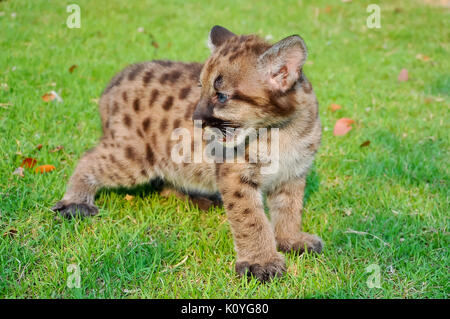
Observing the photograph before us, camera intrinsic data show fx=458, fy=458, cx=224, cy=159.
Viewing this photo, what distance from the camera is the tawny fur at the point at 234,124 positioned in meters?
3.04

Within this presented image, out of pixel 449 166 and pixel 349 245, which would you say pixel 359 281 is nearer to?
pixel 349 245

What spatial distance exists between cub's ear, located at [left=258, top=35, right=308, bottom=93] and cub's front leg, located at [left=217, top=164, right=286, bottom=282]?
0.63 metres

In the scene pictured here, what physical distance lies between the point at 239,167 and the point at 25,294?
159 centimetres

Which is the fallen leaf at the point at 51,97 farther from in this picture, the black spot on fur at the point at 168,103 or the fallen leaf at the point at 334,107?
the fallen leaf at the point at 334,107

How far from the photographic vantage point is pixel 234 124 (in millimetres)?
3078

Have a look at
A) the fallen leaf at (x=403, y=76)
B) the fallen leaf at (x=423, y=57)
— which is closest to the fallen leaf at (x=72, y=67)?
the fallen leaf at (x=403, y=76)

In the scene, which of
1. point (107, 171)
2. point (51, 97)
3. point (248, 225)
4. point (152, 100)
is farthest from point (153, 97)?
point (51, 97)

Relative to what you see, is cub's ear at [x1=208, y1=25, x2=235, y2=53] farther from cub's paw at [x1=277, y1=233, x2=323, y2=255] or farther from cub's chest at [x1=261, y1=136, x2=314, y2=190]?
cub's paw at [x1=277, y1=233, x2=323, y2=255]

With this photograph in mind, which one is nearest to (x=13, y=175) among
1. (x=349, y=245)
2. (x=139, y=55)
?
(x=349, y=245)

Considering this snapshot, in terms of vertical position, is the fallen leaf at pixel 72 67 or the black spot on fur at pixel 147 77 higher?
the black spot on fur at pixel 147 77

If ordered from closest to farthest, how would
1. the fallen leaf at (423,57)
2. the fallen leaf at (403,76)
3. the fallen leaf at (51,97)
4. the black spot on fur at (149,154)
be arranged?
the black spot on fur at (149,154) < the fallen leaf at (51,97) < the fallen leaf at (403,76) < the fallen leaf at (423,57)

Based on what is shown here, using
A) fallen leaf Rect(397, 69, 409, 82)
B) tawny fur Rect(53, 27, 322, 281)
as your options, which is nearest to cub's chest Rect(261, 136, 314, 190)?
tawny fur Rect(53, 27, 322, 281)

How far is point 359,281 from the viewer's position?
302 cm

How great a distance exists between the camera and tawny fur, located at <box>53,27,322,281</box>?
304 cm
